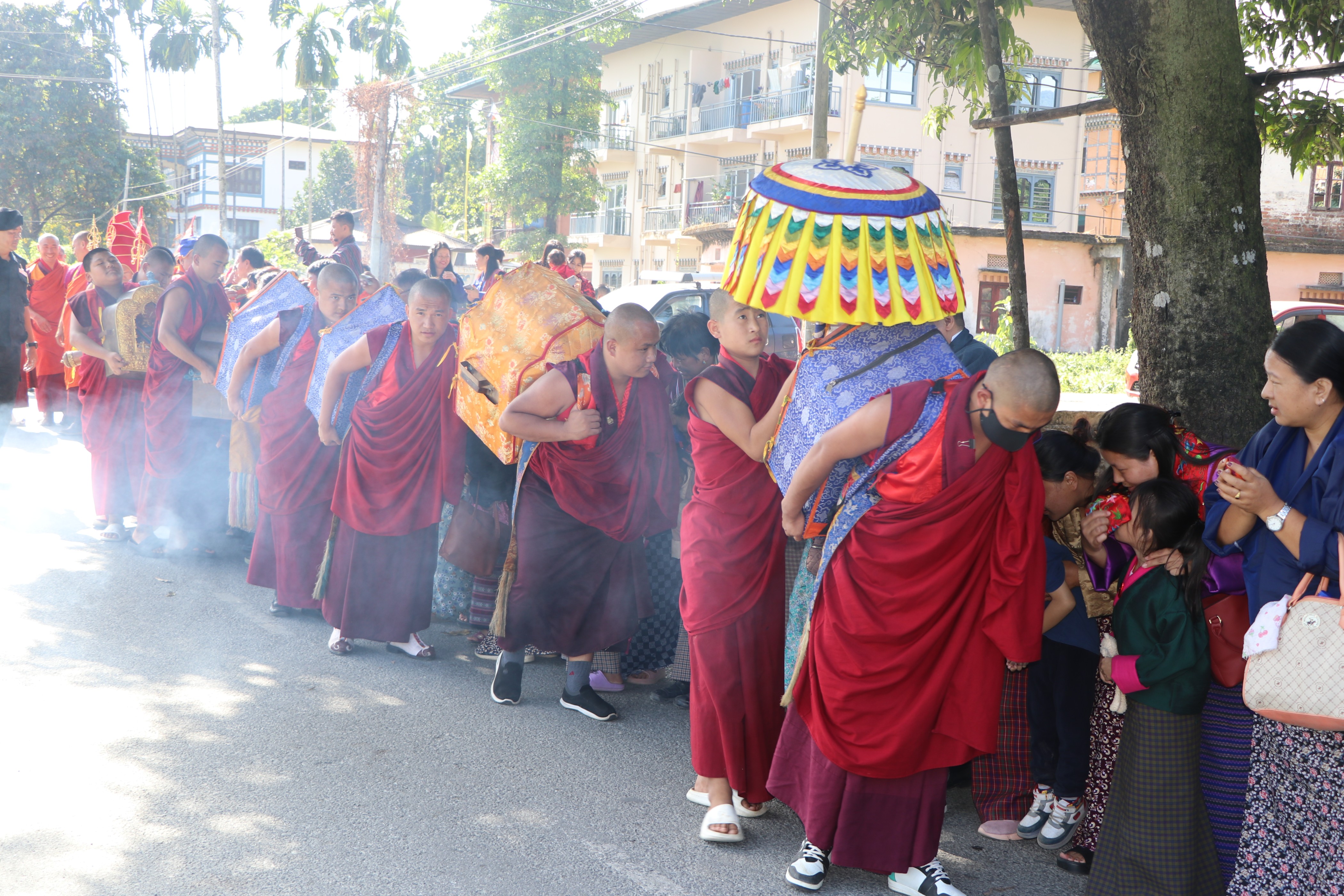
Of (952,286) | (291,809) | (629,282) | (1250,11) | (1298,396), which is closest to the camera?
(1298,396)

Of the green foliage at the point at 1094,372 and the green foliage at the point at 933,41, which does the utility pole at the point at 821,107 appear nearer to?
the green foliage at the point at 1094,372

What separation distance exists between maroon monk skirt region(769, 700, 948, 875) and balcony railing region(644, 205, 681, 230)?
25608 millimetres

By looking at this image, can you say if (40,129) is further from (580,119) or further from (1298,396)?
(1298,396)

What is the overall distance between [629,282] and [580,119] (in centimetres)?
596

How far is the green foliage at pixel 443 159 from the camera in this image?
2947 centimetres

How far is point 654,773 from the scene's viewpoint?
397cm

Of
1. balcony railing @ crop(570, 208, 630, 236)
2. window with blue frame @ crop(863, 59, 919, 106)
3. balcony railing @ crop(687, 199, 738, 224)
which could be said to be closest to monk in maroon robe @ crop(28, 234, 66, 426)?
balcony railing @ crop(687, 199, 738, 224)

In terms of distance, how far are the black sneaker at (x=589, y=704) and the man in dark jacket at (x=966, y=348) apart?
206 cm

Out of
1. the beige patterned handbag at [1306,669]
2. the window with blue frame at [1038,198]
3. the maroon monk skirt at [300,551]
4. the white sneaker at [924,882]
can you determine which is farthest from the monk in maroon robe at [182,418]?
the window with blue frame at [1038,198]

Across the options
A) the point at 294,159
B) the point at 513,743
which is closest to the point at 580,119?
the point at 513,743

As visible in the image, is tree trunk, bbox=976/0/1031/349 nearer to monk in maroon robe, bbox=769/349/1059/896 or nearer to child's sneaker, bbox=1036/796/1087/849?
child's sneaker, bbox=1036/796/1087/849

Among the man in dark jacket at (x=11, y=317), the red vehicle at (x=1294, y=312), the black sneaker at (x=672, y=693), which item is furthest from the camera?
the red vehicle at (x=1294, y=312)

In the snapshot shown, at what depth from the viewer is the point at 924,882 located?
3.12m

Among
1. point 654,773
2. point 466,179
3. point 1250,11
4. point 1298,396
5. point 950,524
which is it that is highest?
point 466,179
